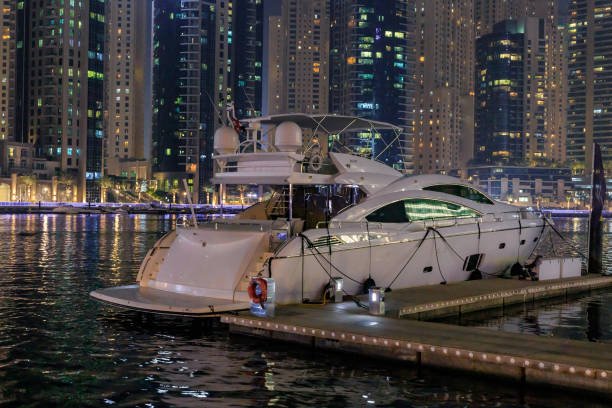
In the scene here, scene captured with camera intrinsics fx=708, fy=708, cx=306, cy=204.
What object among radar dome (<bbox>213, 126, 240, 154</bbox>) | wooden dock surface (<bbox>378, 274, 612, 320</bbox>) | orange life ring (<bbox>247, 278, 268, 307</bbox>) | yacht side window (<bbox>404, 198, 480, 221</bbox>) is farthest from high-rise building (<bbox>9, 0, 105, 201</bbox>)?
orange life ring (<bbox>247, 278, 268, 307</bbox>)

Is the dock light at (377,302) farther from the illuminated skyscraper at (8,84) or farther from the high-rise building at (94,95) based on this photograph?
the illuminated skyscraper at (8,84)

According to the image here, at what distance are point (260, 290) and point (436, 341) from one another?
13.2ft

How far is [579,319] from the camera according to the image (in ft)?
64.2

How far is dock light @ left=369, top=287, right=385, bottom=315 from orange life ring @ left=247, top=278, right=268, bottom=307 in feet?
8.01

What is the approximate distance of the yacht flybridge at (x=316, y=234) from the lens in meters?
16.2

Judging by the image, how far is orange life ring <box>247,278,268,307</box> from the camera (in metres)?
15.1

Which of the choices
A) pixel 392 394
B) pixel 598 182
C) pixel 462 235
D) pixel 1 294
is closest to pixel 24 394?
pixel 392 394

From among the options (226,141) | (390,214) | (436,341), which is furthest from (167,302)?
(390,214)

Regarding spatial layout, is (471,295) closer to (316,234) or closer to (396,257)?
(396,257)

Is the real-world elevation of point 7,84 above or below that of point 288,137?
above

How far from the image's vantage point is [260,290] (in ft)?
49.6

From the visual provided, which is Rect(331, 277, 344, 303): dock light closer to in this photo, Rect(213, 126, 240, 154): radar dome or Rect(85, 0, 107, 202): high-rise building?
Rect(213, 126, 240, 154): radar dome

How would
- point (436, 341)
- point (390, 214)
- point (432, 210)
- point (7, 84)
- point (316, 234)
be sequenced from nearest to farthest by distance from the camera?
point (436, 341), point (316, 234), point (390, 214), point (432, 210), point (7, 84)

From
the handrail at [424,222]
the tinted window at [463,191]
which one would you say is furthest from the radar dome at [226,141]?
the tinted window at [463,191]
